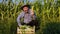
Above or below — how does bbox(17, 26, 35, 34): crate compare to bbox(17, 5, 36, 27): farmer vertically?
below

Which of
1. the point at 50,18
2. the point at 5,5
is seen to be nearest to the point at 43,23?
the point at 50,18

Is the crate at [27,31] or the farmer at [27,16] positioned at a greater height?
the farmer at [27,16]

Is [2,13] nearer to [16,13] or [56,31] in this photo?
[16,13]

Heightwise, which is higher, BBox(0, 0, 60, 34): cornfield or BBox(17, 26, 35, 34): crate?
BBox(0, 0, 60, 34): cornfield

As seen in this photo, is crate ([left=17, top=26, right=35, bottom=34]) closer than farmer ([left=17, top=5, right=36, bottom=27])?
Yes

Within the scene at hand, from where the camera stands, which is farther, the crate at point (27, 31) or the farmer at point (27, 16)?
the farmer at point (27, 16)

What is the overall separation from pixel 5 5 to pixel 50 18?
775 mm

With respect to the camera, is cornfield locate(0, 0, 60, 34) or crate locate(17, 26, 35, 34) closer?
crate locate(17, 26, 35, 34)

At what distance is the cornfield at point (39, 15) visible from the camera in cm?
410

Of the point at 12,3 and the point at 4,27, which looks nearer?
the point at 4,27

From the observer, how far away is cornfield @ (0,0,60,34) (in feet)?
13.4

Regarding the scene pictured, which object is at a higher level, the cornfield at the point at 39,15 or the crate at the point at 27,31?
the cornfield at the point at 39,15

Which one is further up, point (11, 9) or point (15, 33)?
point (11, 9)

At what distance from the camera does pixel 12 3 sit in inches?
182
